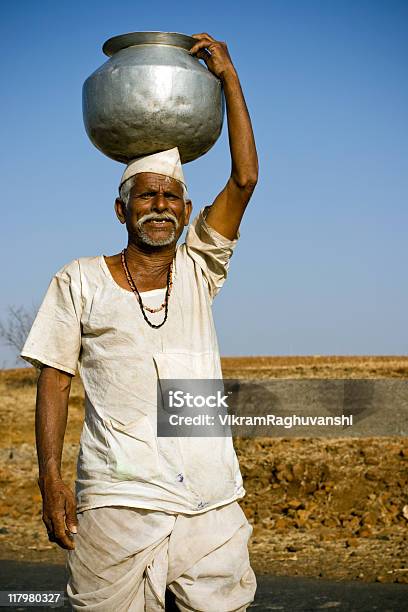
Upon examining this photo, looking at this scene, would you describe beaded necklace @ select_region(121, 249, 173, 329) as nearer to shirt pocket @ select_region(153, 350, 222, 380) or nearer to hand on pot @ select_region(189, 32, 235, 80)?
shirt pocket @ select_region(153, 350, 222, 380)

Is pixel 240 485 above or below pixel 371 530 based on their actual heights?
above

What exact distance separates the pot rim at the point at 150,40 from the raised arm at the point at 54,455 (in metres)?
1.25

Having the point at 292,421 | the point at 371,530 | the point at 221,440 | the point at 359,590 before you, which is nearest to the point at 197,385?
the point at 221,440

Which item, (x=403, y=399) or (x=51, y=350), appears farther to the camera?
(x=403, y=399)

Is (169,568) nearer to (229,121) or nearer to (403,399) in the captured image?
(229,121)

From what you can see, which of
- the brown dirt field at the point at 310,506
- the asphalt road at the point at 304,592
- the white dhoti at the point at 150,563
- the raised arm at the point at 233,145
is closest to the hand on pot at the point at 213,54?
the raised arm at the point at 233,145

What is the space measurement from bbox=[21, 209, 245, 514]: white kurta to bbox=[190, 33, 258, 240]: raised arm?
0.24 ft

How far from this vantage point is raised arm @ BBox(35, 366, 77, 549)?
133 inches

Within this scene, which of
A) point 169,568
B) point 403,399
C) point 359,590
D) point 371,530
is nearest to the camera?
point 169,568

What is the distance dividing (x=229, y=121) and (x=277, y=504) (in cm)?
622

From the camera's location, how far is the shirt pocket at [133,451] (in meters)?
3.38

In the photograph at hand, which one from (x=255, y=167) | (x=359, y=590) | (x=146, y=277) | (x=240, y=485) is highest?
(x=255, y=167)

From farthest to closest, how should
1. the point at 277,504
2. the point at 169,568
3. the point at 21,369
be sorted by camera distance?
the point at 21,369 < the point at 277,504 < the point at 169,568

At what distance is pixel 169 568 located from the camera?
133 inches
